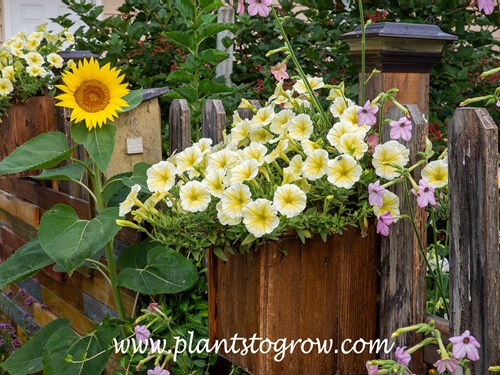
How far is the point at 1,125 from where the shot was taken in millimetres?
3535

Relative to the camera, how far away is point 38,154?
226cm

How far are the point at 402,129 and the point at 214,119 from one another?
76 centimetres

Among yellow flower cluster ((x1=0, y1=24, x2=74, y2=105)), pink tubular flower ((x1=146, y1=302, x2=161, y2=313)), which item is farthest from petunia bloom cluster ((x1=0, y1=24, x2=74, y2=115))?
pink tubular flower ((x1=146, y1=302, x2=161, y2=313))

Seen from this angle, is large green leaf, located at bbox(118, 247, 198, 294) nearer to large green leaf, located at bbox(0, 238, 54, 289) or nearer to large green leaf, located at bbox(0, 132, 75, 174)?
large green leaf, located at bbox(0, 238, 54, 289)

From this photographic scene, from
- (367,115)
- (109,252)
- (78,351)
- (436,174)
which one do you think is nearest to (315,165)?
(367,115)

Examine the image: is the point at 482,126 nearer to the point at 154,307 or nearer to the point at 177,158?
the point at 177,158

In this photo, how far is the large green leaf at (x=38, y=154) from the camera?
2199mm

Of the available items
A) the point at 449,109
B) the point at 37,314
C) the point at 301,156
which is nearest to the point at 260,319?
the point at 301,156

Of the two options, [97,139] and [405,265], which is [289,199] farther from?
[97,139]

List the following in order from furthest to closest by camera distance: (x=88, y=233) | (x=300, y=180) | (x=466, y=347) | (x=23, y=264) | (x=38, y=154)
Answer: (x=23, y=264), (x=38, y=154), (x=88, y=233), (x=300, y=180), (x=466, y=347)

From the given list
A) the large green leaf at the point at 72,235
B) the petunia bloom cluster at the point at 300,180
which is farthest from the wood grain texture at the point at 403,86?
the large green leaf at the point at 72,235

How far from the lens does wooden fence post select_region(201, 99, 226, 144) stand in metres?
2.28

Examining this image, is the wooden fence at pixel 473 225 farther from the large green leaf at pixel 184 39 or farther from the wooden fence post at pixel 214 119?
the large green leaf at pixel 184 39

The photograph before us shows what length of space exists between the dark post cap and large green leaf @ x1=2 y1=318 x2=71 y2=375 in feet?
4.22
